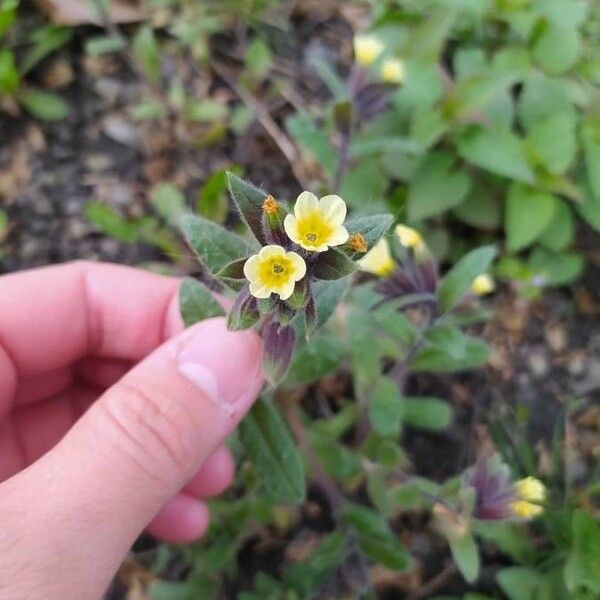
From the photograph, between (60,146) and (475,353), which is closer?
(475,353)

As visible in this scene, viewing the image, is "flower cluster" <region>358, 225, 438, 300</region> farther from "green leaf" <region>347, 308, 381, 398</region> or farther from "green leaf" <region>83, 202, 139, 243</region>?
"green leaf" <region>83, 202, 139, 243</region>

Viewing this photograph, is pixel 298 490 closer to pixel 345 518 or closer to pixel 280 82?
pixel 345 518

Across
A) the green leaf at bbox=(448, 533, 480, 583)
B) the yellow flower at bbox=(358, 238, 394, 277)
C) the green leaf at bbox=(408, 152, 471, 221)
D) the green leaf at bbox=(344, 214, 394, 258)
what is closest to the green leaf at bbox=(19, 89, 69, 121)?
the green leaf at bbox=(408, 152, 471, 221)

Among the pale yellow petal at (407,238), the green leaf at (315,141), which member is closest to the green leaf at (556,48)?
the green leaf at (315,141)

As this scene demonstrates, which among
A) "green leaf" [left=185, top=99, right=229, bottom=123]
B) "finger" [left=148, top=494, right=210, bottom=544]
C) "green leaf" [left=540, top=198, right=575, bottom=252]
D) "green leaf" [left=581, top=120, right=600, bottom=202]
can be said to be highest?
"green leaf" [left=185, top=99, right=229, bottom=123]

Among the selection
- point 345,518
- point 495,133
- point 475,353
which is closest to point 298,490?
point 345,518

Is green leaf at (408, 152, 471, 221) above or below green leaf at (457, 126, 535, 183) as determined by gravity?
below
